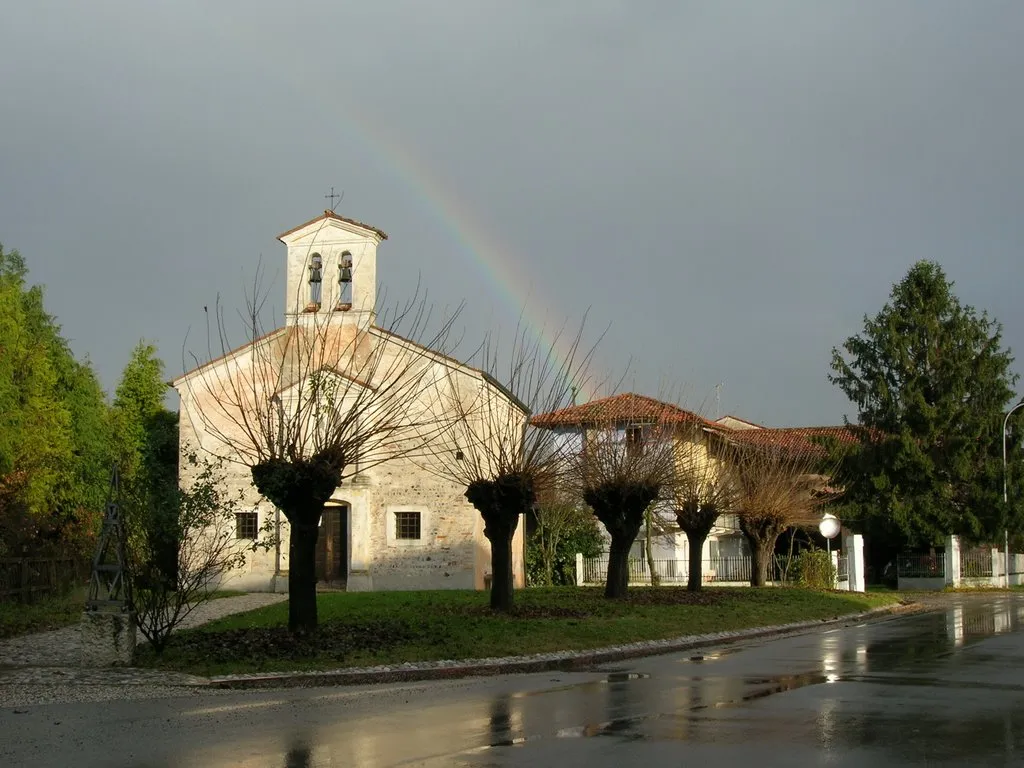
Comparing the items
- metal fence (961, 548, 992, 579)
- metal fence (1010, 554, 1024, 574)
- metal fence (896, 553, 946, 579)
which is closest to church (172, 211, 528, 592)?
metal fence (896, 553, 946, 579)

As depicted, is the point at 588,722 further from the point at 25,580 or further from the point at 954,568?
the point at 954,568

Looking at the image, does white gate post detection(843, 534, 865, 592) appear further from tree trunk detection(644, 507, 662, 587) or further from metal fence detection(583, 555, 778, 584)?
tree trunk detection(644, 507, 662, 587)

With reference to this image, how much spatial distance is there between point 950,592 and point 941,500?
4545 millimetres

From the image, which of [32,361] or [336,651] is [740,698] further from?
[32,361]

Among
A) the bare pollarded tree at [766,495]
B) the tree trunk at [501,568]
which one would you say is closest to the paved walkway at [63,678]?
the tree trunk at [501,568]

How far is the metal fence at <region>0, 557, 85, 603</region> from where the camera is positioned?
27.0 m

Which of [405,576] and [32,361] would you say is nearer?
[405,576]

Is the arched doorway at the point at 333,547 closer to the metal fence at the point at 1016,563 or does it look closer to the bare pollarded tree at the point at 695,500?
the bare pollarded tree at the point at 695,500

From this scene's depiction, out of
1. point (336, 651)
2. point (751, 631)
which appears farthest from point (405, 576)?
point (336, 651)

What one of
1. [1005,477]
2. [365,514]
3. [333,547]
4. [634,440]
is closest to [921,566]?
[1005,477]

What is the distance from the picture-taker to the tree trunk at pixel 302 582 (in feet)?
59.1

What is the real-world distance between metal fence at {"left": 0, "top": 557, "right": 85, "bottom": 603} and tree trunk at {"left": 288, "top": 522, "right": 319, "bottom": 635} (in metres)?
12.1

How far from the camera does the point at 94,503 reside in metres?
42.4

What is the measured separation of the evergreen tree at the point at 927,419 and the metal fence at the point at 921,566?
697 mm
